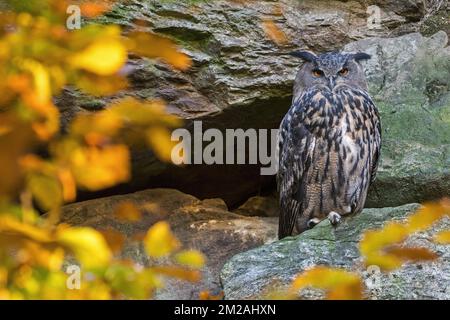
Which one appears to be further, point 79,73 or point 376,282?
point 376,282

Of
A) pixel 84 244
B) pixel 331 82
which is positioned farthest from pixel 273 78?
pixel 84 244

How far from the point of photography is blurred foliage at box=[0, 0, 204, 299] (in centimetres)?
173

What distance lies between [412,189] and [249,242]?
2.93 feet

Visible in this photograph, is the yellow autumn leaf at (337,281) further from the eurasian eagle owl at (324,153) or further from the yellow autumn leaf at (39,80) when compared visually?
the eurasian eagle owl at (324,153)

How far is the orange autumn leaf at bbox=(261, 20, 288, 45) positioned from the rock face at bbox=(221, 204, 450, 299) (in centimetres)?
121

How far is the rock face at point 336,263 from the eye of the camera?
3475mm

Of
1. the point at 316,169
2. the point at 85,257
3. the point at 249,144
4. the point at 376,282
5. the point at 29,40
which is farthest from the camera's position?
the point at 249,144

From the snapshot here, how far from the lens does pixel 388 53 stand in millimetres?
4887

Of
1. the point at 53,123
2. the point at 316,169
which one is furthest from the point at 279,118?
the point at 53,123

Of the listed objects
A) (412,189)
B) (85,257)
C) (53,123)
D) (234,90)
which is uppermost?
(53,123)

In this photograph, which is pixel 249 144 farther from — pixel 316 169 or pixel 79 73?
pixel 79 73

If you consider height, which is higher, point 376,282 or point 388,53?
point 388,53

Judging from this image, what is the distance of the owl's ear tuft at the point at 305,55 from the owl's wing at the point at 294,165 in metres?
0.24

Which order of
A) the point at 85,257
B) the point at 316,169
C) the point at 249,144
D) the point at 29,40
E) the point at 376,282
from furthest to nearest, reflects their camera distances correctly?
the point at 249,144, the point at 316,169, the point at 376,282, the point at 29,40, the point at 85,257
